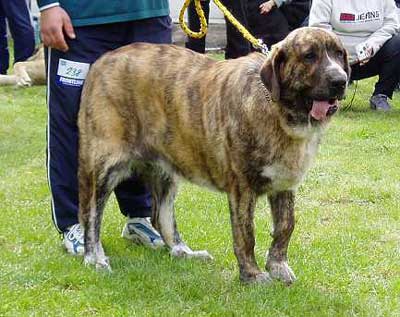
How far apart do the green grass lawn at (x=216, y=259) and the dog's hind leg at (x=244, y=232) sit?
0.09 meters

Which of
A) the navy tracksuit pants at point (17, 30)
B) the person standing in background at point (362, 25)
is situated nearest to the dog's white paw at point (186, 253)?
the person standing in background at point (362, 25)

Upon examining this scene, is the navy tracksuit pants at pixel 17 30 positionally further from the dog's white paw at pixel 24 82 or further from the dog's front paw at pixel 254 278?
the dog's front paw at pixel 254 278

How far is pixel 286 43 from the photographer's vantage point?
13.8ft

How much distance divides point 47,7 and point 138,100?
711 millimetres

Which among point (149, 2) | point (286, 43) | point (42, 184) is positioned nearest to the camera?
point (286, 43)

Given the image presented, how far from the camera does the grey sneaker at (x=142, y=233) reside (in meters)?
5.29

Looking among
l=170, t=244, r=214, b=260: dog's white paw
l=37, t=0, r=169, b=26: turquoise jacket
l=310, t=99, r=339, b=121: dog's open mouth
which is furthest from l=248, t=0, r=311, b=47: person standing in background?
l=310, t=99, r=339, b=121: dog's open mouth

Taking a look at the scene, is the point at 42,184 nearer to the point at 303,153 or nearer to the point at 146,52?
the point at 146,52

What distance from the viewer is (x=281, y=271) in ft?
15.3

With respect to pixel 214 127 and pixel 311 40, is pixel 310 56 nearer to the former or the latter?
pixel 311 40

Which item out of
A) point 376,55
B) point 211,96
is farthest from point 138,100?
point 376,55

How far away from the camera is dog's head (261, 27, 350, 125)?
4070mm

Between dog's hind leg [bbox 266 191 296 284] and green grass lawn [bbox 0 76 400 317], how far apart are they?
0.14 m

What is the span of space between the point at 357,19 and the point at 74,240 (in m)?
5.44
